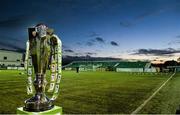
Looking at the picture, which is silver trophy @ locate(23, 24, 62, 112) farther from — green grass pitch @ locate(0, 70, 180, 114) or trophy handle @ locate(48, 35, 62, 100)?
green grass pitch @ locate(0, 70, 180, 114)

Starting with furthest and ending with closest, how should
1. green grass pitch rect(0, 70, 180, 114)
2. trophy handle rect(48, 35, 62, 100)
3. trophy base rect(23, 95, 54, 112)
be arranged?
green grass pitch rect(0, 70, 180, 114) < trophy handle rect(48, 35, 62, 100) < trophy base rect(23, 95, 54, 112)

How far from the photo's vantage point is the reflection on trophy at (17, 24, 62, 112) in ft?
10.8

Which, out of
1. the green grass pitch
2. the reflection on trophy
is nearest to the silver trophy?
the reflection on trophy

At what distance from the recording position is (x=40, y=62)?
130 inches

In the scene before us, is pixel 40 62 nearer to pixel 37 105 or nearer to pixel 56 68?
pixel 56 68

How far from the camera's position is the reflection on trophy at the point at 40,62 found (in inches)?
130

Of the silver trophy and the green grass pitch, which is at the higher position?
the silver trophy

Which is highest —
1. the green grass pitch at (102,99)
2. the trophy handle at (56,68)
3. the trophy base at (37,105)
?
the trophy handle at (56,68)

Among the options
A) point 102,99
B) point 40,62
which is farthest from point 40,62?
point 102,99

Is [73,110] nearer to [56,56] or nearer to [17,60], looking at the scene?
[56,56]

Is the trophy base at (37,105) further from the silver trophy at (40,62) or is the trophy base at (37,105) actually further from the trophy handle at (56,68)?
the trophy handle at (56,68)

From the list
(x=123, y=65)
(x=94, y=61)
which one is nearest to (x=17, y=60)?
(x=94, y=61)

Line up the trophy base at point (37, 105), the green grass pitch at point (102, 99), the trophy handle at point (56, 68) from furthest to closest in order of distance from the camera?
the green grass pitch at point (102, 99) → the trophy handle at point (56, 68) → the trophy base at point (37, 105)

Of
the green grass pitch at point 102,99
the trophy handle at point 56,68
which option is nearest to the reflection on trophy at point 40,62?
the trophy handle at point 56,68
